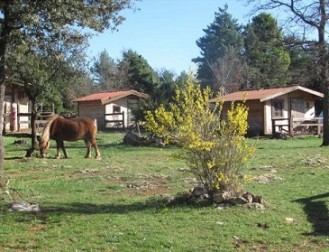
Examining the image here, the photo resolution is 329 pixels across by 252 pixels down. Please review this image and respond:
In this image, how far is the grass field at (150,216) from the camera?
289 inches

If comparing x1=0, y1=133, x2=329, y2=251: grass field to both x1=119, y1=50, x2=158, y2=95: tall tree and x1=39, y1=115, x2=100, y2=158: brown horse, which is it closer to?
x1=39, y1=115, x2=100, y2=158: brown horse

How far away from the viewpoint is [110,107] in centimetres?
4712

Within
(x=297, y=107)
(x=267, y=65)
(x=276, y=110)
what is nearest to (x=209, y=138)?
(x=276, y=110)

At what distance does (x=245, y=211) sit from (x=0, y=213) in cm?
437

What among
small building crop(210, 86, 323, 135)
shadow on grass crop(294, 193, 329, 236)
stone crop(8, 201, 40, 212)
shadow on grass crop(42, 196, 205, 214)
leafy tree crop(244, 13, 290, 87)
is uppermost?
leafy tree crop(244, 13, 290, 87)

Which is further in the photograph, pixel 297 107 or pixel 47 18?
pixel 297 107

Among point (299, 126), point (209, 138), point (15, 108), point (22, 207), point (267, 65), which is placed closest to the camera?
point (22, 207)

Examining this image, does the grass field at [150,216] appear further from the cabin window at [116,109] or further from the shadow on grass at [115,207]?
the cabin window at [116,109]

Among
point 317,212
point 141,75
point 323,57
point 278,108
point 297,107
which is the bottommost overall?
point 317,212

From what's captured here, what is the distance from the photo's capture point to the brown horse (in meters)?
20.0

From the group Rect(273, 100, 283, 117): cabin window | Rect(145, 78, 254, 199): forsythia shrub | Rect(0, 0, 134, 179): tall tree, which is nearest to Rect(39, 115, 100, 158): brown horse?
Rect(0, 0, 134, 179): tall tree

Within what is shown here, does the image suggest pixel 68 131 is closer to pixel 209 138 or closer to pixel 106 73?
pixel 209 138

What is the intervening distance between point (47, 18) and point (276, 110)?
98.2 feet

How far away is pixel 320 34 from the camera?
90.8 feet
